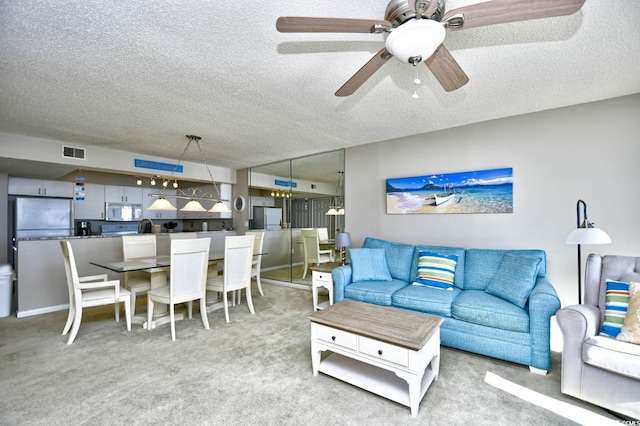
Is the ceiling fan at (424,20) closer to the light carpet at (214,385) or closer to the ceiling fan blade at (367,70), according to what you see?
the ceiling fan blade at (367,70)

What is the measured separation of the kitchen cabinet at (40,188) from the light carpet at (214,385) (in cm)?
345

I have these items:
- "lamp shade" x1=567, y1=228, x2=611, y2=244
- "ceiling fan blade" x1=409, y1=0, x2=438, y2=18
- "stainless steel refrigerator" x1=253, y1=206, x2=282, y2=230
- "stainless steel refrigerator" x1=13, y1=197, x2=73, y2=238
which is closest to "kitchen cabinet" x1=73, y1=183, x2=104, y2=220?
"stainless steel refrigerator" x1=13, y1=197, x2=73, y2=238

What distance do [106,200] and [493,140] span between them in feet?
24.9

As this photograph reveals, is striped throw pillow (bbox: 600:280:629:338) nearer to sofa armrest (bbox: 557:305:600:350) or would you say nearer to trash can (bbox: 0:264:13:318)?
sofa armrest (bbox: 557:305:600:350)

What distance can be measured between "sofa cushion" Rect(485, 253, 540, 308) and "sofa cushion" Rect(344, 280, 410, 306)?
944 mm

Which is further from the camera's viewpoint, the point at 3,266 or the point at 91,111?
the point at 3,266

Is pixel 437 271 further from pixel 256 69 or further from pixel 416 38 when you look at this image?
pixel 256 69

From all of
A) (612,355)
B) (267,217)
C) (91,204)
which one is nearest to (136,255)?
(267,217)

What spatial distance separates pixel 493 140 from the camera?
3.33 m

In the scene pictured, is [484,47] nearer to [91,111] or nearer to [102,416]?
[102,416]

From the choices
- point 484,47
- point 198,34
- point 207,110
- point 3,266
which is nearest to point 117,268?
point 207,110

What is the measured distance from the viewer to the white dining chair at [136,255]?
3523 mm

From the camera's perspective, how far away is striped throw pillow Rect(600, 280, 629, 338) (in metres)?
1.92

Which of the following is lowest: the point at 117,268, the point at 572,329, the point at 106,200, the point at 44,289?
the point at 44,289
